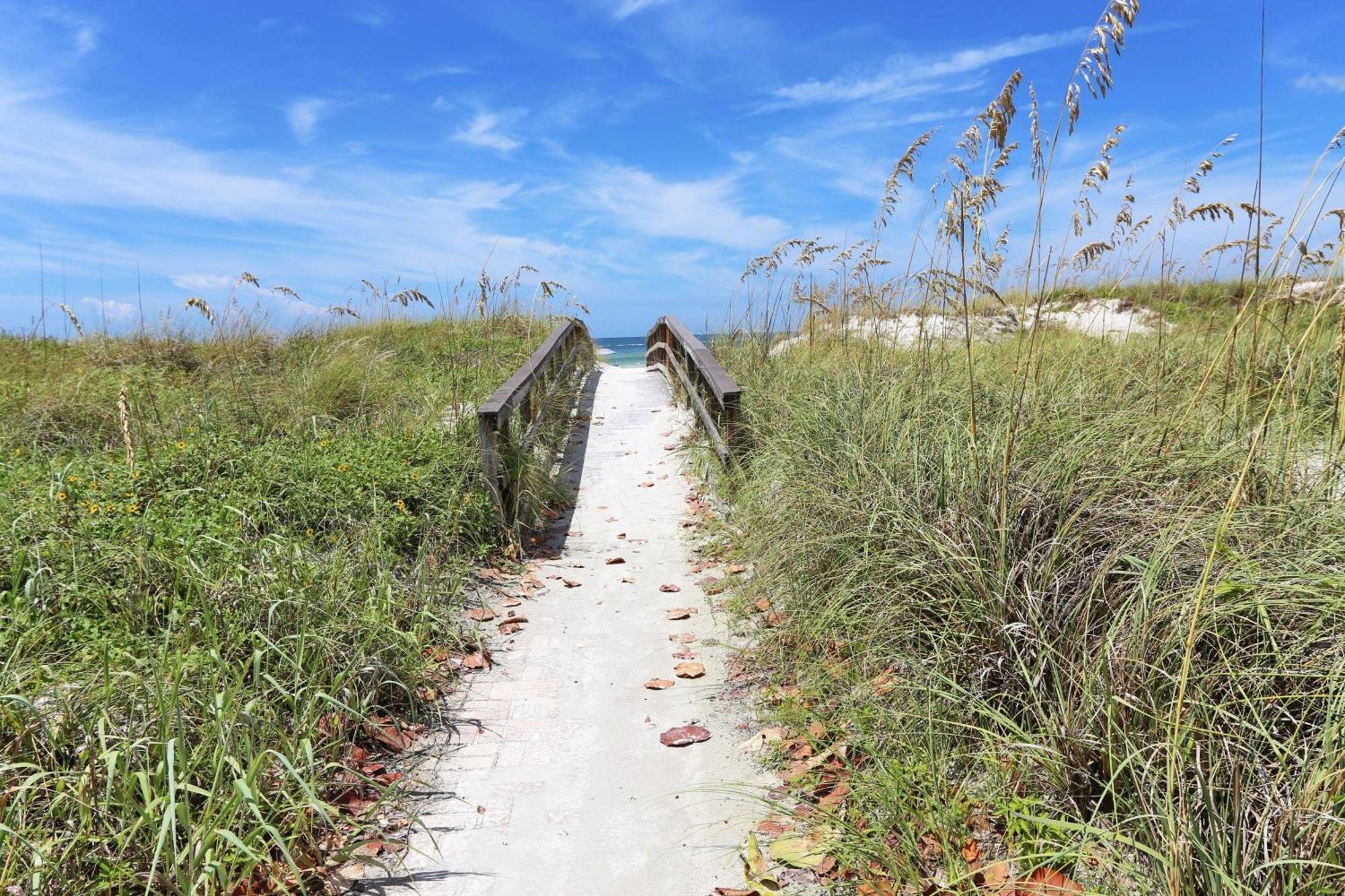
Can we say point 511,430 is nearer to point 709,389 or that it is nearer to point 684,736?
point 709,389

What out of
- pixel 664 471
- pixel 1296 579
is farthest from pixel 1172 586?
pixel 664 471

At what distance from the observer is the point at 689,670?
3.83 meters

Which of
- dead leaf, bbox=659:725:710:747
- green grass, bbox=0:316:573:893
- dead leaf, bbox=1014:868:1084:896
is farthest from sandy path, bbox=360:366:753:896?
dead leaf, bbox=1014:868:1084:896

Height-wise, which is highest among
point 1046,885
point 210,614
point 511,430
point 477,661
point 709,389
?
point 709,389

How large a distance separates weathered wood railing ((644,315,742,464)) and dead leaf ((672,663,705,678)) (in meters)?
2.30

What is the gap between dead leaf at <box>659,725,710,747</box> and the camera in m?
3.22

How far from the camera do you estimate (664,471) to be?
7605mm

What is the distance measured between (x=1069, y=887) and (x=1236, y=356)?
4.92 m

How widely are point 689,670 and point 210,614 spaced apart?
6.66ft

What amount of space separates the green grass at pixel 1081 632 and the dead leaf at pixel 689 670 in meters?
0.28

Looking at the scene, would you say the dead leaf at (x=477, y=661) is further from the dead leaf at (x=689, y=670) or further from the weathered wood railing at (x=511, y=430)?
the weathered wood railing at (x=511, y=430)

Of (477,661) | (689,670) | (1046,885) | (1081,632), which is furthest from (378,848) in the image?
(1081,632)

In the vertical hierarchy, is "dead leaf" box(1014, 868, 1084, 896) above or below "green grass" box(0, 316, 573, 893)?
below

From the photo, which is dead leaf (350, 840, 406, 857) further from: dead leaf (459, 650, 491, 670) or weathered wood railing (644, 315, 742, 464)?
weathered wood railing (644, 315, 742, 464)
